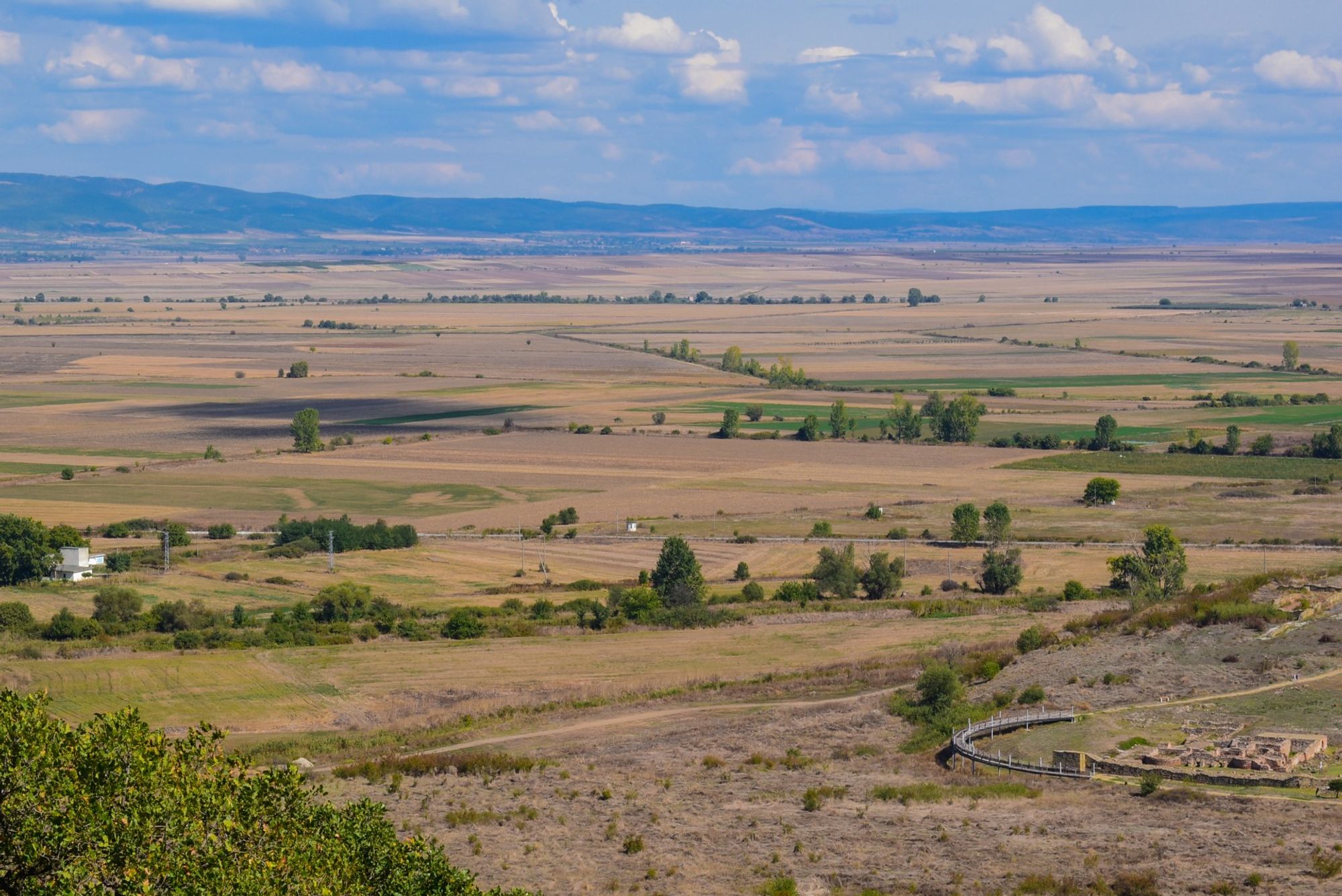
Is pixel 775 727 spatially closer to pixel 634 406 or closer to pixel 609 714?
pixel 609 714

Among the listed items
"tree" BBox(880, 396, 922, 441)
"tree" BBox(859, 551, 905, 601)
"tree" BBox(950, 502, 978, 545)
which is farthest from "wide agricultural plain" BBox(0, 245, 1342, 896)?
"tree" BBox(880, 396, 922, 441)

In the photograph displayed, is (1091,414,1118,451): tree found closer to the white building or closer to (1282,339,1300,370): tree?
(1282,339,1300,370): tree

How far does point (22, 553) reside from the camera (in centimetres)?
5734

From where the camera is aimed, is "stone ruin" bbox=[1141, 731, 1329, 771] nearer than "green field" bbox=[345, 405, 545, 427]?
Yes

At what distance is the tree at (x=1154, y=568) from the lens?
55.6 metres

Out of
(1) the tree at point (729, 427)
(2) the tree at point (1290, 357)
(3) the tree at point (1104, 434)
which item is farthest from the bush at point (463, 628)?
(2) the tree at point (1290, 357)

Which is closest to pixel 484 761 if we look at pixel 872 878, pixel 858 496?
pixel 872 878

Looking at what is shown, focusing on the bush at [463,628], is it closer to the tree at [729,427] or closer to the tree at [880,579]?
the tree at [880,579]

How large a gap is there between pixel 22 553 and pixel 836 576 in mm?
26275

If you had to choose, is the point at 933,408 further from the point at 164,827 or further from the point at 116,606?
the point at 164,827

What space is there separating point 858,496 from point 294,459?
2927cm

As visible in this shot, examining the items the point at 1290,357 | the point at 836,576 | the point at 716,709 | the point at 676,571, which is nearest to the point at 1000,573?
the point at 836,576

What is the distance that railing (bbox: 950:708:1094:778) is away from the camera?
35438 millimetres

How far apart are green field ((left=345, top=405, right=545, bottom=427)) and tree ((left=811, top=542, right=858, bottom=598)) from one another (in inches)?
1964
